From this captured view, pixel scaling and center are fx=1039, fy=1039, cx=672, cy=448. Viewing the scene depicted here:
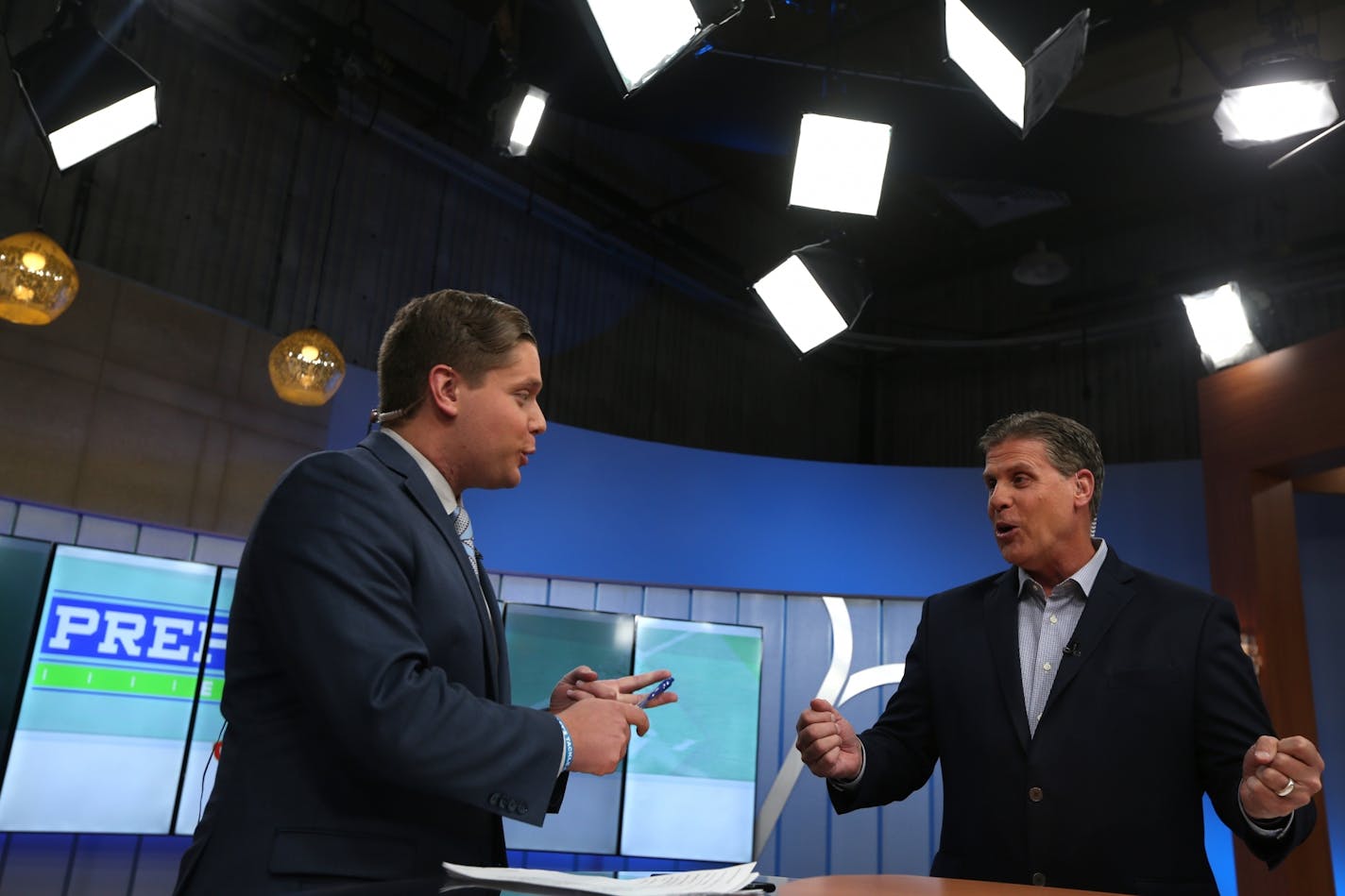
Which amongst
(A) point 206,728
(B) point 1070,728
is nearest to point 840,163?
(B) point 1070,728

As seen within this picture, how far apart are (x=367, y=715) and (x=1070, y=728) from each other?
1.36 m

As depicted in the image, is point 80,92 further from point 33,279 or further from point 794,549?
point 794,549

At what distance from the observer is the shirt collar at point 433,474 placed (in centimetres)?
159

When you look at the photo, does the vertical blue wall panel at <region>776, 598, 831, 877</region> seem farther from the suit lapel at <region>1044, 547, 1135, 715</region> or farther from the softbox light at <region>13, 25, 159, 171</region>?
the softbox light at <region>13, 25, 159, 171</region>

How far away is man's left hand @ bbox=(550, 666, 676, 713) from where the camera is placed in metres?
1.58

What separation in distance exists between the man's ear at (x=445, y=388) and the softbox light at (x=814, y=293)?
3.13 meters

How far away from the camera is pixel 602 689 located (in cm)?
160

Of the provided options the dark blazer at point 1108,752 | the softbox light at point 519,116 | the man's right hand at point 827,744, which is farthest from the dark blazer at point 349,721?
the softbox light at point 519,116

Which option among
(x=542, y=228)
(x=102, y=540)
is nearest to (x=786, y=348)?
(x=542, y=228)

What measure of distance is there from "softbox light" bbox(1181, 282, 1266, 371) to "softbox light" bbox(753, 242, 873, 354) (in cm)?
196

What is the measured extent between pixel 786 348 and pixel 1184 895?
27.8ft

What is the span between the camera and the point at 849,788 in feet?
6.82

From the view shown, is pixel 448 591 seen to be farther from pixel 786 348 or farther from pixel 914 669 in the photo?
pixel 786 348

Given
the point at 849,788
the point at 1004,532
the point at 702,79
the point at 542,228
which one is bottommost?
the point at 849,788
